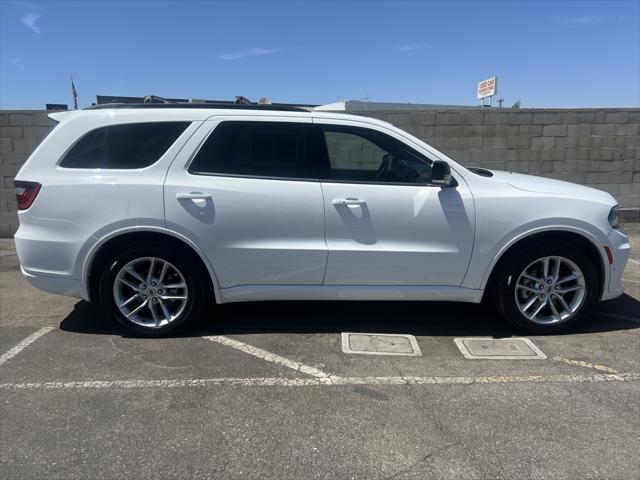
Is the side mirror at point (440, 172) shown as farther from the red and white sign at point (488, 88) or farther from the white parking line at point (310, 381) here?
the red and white sign at point (488, 88)

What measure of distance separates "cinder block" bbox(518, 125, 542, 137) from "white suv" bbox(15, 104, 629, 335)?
5.16 metres

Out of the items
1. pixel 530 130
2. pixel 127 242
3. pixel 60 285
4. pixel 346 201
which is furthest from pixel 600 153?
pixel 60 285

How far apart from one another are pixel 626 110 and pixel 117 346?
9.45m

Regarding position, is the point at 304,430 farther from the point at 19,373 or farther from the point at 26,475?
the point at 19,373

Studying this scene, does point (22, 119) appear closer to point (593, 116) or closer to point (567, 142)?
point (567, 142)

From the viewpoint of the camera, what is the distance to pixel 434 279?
4.06 meters

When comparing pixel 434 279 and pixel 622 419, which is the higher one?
pixel 434 279

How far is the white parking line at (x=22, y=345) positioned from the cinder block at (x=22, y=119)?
16.5 ft

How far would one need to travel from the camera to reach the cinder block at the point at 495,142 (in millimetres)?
8836

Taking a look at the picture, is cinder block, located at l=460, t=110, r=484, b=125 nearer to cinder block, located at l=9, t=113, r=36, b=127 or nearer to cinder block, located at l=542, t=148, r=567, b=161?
cinder block, located at l=542, t=148, r=567, b=161

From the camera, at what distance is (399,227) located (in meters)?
3.95

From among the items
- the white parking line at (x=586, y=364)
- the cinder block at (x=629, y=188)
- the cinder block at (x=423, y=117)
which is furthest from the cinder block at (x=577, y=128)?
the white parking line at (x=586, y=364)

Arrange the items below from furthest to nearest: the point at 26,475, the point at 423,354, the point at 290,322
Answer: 1. the point at 290,322
2. the point at 423,354
3. the point at 26,475

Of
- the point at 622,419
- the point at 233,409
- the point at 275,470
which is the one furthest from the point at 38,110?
the point at 622,419
